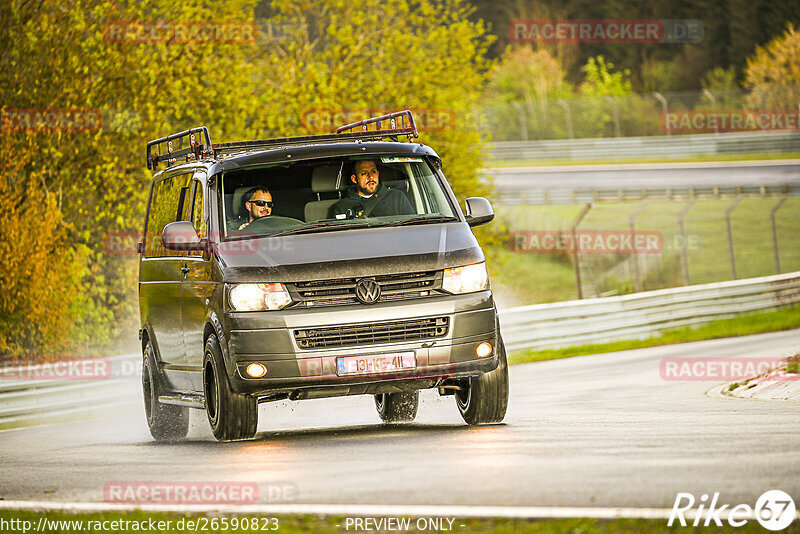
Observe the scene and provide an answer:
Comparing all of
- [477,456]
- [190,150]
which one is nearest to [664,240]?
[190,150]

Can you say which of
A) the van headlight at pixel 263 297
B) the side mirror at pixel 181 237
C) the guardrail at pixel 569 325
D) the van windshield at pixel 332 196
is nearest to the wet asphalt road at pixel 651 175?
the guardrail at pixel 569 325

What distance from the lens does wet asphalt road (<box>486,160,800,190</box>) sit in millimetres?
51062

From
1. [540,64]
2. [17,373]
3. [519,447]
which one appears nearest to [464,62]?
[17,373]

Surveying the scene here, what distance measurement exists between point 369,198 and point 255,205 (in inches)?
36.9

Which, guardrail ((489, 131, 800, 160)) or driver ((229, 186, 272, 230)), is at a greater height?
driver ((229, 186, 272, 230))

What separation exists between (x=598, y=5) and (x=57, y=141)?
7503 centimetres

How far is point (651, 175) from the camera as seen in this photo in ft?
180

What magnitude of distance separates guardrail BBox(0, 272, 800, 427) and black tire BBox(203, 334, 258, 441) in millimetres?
7840

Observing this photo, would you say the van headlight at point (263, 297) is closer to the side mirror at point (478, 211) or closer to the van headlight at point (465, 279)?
the van headlight at point (465, 279)

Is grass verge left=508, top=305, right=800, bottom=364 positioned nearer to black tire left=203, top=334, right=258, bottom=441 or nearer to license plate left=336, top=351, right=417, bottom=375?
black tire left=203, top=334, right=258, bottom=441

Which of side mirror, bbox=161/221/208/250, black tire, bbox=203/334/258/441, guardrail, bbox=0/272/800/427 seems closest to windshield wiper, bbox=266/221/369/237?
side mirror, bbox=161/221/208/250

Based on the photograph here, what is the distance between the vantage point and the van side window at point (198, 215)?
440 inches

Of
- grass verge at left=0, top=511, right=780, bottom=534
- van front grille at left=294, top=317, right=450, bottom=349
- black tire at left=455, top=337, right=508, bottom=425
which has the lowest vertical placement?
black tire at left=455, top=337, right=508, bottom=425

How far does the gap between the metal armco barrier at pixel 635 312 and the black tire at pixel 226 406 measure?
1358cm
